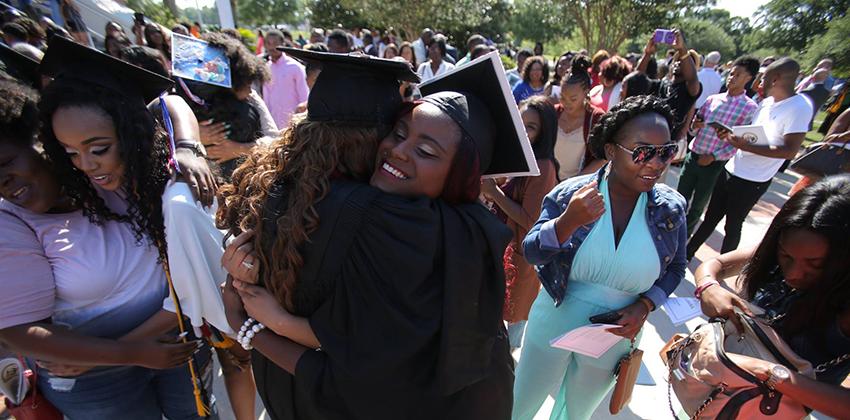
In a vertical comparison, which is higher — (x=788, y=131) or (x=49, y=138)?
(x=49, y=138)

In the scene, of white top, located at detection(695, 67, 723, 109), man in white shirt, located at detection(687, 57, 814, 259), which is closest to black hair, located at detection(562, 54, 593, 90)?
man in white shirt, located at detection(687, 57, 814, 259)

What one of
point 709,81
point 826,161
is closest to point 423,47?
point 709,81

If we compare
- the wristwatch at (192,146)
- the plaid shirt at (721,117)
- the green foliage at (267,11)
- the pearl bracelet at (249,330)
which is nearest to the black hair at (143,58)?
the wristwatch at (192,146)

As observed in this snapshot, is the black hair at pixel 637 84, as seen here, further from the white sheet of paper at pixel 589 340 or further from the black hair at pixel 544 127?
the white sheet of paper at pixel 589 340

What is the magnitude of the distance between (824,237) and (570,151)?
7.94 feet

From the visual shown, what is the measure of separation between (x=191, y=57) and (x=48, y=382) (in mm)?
2181

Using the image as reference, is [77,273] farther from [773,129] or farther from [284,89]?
[773,129]

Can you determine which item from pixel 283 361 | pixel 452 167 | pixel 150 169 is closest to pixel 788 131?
pixel 452 167

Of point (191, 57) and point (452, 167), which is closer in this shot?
point (452, 167)

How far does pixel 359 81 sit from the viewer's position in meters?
1.21

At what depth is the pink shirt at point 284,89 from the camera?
4.98 meters

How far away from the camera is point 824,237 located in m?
1.32

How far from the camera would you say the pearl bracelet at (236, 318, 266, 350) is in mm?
1257

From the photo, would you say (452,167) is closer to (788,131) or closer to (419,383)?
(419,383)
